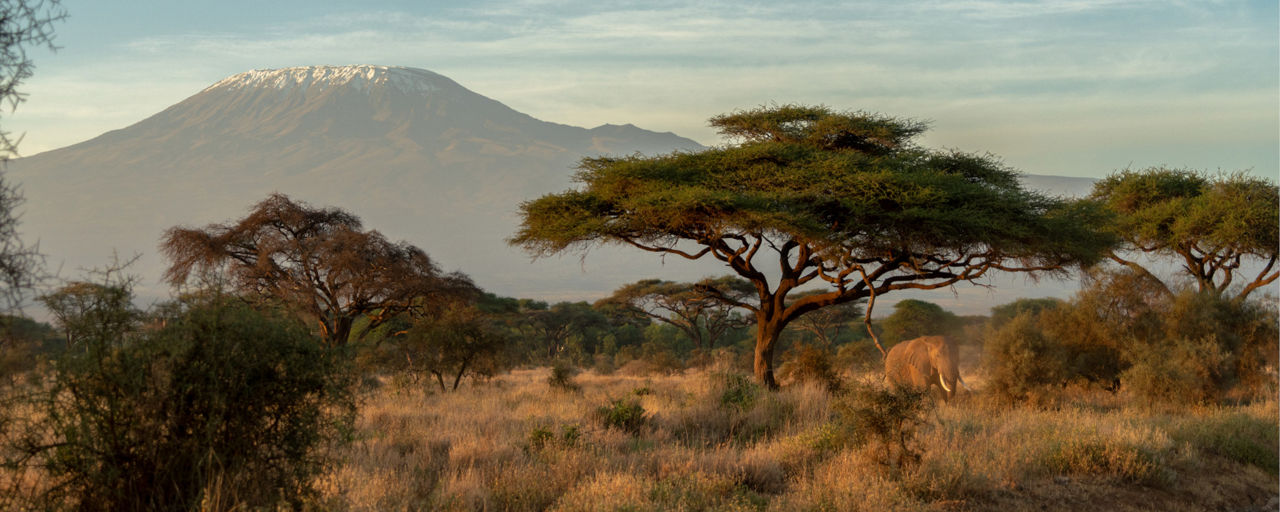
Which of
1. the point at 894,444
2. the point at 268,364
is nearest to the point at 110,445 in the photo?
the point at 268,364

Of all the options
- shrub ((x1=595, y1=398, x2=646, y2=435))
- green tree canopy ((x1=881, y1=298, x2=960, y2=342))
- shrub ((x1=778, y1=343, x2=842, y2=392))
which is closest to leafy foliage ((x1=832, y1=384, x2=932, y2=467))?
shrub ((x1=595, y1=398, x2=646, y2=435))

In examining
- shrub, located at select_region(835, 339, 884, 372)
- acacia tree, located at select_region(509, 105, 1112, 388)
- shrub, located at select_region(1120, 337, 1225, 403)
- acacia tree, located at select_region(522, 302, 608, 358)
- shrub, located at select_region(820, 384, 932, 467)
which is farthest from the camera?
acacia tree, located at select_region(522, 302, 608, 358)

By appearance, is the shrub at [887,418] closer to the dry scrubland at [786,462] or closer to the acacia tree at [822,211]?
the dry scrubland at [786,462]

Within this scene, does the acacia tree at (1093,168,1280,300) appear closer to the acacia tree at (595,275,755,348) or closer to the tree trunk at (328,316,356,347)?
the acacia tree at (595,275,755,348)

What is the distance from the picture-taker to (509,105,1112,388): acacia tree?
16.5 metres

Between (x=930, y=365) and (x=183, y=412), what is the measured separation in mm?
15717

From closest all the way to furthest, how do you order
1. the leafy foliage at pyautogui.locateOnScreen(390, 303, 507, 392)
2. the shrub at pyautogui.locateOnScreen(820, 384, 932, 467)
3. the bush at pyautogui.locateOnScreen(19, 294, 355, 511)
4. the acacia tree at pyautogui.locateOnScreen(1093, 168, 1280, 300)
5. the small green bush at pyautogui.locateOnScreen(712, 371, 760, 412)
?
the bush at pyautogui.locateOnScreen(19, 294, 355, 511)
the shrub at pyautogui.locateOnScreen(820, 384, 932, 467)
the small green bush at pyautogui.locateOnScreen(712, 371, 760, 412)
the leafy foliage at pyautogui.locateOnScreen(390, 303, 507, 392)
the acacia tree at pyautogui.locateOnScreen(1093, 168, 1280, 300)

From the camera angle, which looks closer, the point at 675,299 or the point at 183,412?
the point at 183,412

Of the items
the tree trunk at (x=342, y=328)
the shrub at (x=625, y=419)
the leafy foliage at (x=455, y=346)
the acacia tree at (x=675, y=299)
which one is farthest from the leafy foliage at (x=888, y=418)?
the acacia tree at (x=675, y=299)

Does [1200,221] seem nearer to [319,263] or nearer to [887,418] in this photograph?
[887,418]

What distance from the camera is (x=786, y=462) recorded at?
363 inches

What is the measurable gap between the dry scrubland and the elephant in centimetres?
387

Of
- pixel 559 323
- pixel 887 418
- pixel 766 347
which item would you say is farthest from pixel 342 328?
pixel 559 323

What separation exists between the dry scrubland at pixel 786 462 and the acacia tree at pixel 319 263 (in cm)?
1079
